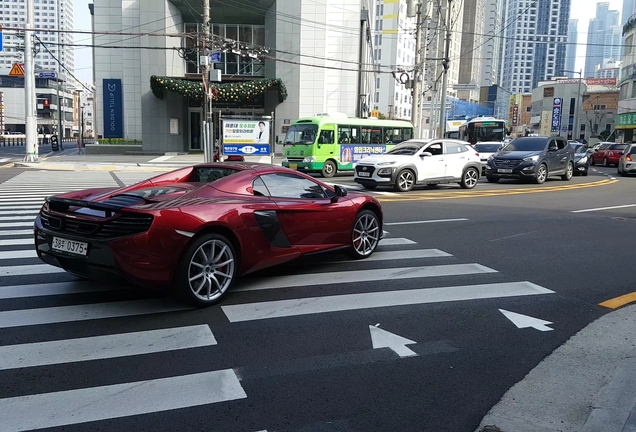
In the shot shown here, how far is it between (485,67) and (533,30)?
25569 mm

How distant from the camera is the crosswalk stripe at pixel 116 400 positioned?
3615 mm

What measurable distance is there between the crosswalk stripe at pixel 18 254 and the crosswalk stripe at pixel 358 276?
135 inches

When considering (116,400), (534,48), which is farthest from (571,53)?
(116,400)

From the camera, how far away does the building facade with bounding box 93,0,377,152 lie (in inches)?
1521

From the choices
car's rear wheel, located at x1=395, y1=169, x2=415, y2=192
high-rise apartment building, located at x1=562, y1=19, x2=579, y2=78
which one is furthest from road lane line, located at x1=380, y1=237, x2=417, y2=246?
high-rise apartment building, located at x1=562, y1=19, x2=579, y2=78

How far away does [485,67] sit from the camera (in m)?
160

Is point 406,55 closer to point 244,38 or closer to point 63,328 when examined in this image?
point 244,38

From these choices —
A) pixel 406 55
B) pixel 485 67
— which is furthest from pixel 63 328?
pixel 485 67

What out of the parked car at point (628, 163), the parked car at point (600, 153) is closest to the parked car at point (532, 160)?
the parked car at point (628, 163)

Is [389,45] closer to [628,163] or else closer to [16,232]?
[628,163]

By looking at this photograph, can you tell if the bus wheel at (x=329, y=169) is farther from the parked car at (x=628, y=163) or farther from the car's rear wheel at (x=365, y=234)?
the car's rear wheel at (x=365, y=234)

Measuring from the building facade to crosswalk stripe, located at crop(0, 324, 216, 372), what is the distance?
108ft

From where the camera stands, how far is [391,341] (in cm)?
505

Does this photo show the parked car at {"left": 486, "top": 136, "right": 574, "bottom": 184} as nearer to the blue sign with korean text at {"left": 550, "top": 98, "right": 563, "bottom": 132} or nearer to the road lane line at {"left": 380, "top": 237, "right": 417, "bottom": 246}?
the road lane line at {"left": 380, "top": 237, "right": 417, "bottom": 246}
